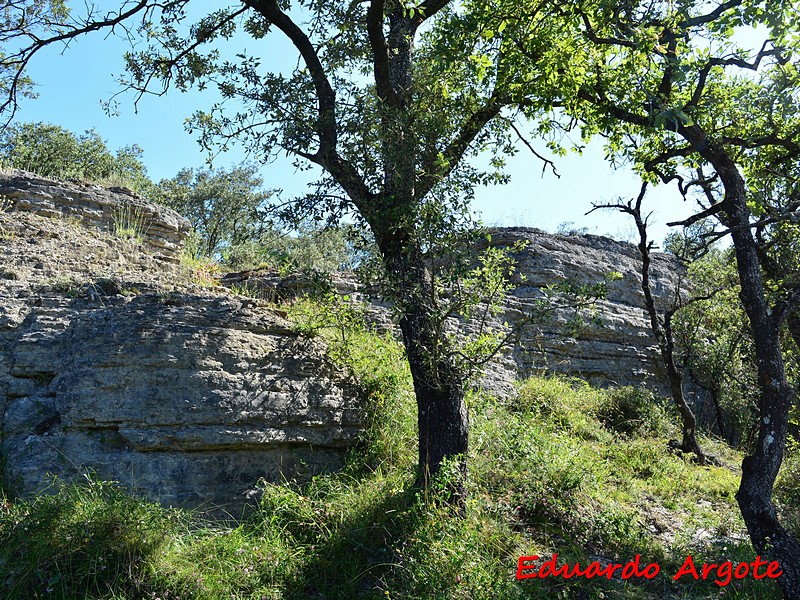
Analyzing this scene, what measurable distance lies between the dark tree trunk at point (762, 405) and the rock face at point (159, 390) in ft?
14.1

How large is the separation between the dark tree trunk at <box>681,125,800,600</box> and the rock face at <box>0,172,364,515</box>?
169 inches

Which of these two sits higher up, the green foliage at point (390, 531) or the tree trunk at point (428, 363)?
the tree trunk at point (428, 363)

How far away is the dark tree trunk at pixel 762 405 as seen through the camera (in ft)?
18.8

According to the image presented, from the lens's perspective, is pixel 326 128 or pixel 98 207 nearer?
pixel 326 128

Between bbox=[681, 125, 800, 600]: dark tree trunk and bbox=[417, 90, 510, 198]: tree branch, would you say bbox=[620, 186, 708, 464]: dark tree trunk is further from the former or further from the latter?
bbox=[417, 90, 510, 198]: tree branch

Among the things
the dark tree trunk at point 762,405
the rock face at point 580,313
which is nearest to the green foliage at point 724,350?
the rock face at point 580,313

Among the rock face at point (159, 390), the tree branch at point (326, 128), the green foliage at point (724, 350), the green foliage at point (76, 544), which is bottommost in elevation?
the green foliage at point (76, 544)

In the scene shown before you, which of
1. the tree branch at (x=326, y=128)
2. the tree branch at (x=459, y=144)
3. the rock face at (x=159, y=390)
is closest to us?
the rock face at (x=159, y=390)

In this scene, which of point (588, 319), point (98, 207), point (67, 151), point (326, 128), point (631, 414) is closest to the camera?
point (326, 128)

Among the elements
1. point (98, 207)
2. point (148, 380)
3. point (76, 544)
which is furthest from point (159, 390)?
point (98, 207)

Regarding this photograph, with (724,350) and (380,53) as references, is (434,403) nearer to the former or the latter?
(380,53)

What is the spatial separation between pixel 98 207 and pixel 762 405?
1008cm

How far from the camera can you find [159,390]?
20.9 feet

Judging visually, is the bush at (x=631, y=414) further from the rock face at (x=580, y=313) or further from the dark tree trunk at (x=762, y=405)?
the dark tree trunk at (x=762, y=405)
